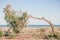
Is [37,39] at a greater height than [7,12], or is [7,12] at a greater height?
[7,12]

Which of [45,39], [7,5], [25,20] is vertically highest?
[7,5]

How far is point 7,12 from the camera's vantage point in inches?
1395

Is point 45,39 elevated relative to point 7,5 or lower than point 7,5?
lower

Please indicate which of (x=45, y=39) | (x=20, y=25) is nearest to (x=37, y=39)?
(x=45, y=39)

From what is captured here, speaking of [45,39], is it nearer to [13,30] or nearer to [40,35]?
[40,35]

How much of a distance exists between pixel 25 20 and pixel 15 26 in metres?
1.77

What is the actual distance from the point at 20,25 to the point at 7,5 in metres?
3.45

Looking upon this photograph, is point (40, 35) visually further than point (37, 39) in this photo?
Yes

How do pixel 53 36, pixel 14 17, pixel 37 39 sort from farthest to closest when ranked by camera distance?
pixel 14 17, pixel 53 36, pixel 37 39

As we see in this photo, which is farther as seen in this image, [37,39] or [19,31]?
[19,31]

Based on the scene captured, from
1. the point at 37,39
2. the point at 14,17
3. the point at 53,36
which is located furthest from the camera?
the point at 14,17

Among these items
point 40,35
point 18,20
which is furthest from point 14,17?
point 40,35

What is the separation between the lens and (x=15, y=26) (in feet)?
118

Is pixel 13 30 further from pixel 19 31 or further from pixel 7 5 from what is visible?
pixel 7 5
